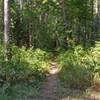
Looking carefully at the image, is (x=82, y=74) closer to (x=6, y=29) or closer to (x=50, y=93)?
(x=50, y=93)

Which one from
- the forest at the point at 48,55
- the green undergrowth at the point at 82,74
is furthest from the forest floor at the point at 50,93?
the green undergrowth at the point at 82,74

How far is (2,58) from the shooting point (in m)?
13.8

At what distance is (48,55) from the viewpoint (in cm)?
1811

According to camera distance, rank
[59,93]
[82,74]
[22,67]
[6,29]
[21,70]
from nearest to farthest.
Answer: [59,93] → [82,74] → [21,70] → [22,67] → [6,29]

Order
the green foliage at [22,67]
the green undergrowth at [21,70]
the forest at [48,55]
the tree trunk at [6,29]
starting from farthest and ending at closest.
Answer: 1. the tree trunk at [6,29]
2. the green foliage at [22,67]
3. the green undergrowth at [21,70]
4. the forest at [48,55]

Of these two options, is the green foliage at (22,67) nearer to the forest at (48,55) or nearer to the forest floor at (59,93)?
the forest at (48,55)

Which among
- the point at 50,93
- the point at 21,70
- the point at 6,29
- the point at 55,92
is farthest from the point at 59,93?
the point at 6,29

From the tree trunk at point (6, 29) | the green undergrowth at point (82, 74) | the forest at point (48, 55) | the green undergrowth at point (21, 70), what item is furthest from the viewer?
the tree trunk at point (6, 29)

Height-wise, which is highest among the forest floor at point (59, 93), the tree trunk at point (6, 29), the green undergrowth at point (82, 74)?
the tree trunk at point (6, 29)

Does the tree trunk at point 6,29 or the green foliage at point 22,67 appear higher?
the tree trunk at point 6,29

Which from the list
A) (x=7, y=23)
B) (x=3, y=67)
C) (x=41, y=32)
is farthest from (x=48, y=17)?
(x=3, y=67)

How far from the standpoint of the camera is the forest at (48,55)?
10.7 meters

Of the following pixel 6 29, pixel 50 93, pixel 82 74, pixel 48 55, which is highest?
pixel 6 29

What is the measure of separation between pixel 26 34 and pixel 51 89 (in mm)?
10513
